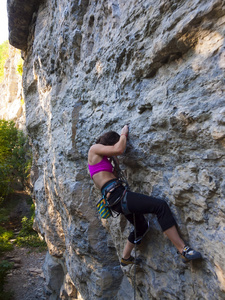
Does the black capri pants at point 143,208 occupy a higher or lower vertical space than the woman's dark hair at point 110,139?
lower

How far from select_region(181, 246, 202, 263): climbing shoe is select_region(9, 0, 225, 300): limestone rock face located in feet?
0.18

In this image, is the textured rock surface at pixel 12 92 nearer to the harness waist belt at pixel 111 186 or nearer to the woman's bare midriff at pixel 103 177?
the woman's bare midriff at pixel 103 177

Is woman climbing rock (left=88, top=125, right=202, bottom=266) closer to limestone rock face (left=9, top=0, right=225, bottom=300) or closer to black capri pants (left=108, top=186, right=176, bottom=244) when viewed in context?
black capri pants (left=108, top=186, right=176, bottom=244)

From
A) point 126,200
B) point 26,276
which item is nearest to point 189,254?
point 126,200

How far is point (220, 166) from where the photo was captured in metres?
1.67

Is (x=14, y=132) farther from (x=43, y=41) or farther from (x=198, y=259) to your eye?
(x=198, y=259)

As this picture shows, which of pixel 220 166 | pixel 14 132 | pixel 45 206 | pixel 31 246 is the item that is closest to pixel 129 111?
pixel 220 166

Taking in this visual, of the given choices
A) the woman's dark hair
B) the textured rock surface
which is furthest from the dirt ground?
the textured rock surface

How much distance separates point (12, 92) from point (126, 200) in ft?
68.3

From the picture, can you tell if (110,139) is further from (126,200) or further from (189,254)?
(189,254)

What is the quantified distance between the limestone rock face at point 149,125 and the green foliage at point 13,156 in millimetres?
10146

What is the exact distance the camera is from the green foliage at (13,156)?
1333 cm

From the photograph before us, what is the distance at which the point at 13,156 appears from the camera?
46.9 feet

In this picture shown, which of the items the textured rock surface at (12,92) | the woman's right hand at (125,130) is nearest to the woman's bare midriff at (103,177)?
the woman's right hand at (125,130)
